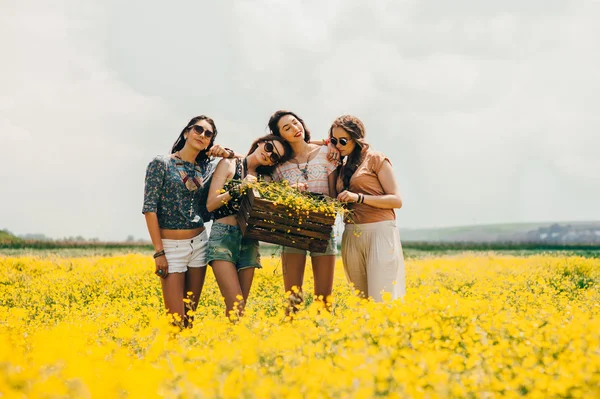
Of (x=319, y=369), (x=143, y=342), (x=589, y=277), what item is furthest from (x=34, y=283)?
(x=589, y=277)

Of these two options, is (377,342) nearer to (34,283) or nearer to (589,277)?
(34,283)

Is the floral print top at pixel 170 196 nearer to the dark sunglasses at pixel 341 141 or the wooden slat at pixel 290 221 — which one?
the wooden slat at pixel 290 221

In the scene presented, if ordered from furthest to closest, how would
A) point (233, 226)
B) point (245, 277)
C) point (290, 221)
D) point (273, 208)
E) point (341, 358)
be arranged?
point (245, 277) → point (233, 226) → point (290, 221) → point (273, 208) → point (341, 358)

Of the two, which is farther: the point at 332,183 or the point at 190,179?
the point at 332,183

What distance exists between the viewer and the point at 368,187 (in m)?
4.89

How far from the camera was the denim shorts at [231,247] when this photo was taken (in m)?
4.75

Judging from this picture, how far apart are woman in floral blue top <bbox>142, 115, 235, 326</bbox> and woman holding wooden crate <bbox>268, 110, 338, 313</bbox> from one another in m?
0.69

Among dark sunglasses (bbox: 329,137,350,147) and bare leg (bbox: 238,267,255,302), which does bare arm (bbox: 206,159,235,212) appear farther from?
dark sunglasses (bbox: 329,137,350,147)

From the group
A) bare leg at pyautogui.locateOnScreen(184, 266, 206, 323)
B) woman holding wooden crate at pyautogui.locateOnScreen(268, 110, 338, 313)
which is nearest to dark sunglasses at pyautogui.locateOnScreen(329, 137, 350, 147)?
woman holding wooden crate at pyautogui.locateOnScreen(268, 110, 338, 313)

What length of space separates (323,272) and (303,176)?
1095 millimetres

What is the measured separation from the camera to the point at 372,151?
4988 mm

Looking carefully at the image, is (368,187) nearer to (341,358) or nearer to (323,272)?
(323,272)

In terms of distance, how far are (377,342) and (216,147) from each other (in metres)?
2.61

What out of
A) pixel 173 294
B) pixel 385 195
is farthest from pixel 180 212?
pixel 385 195
